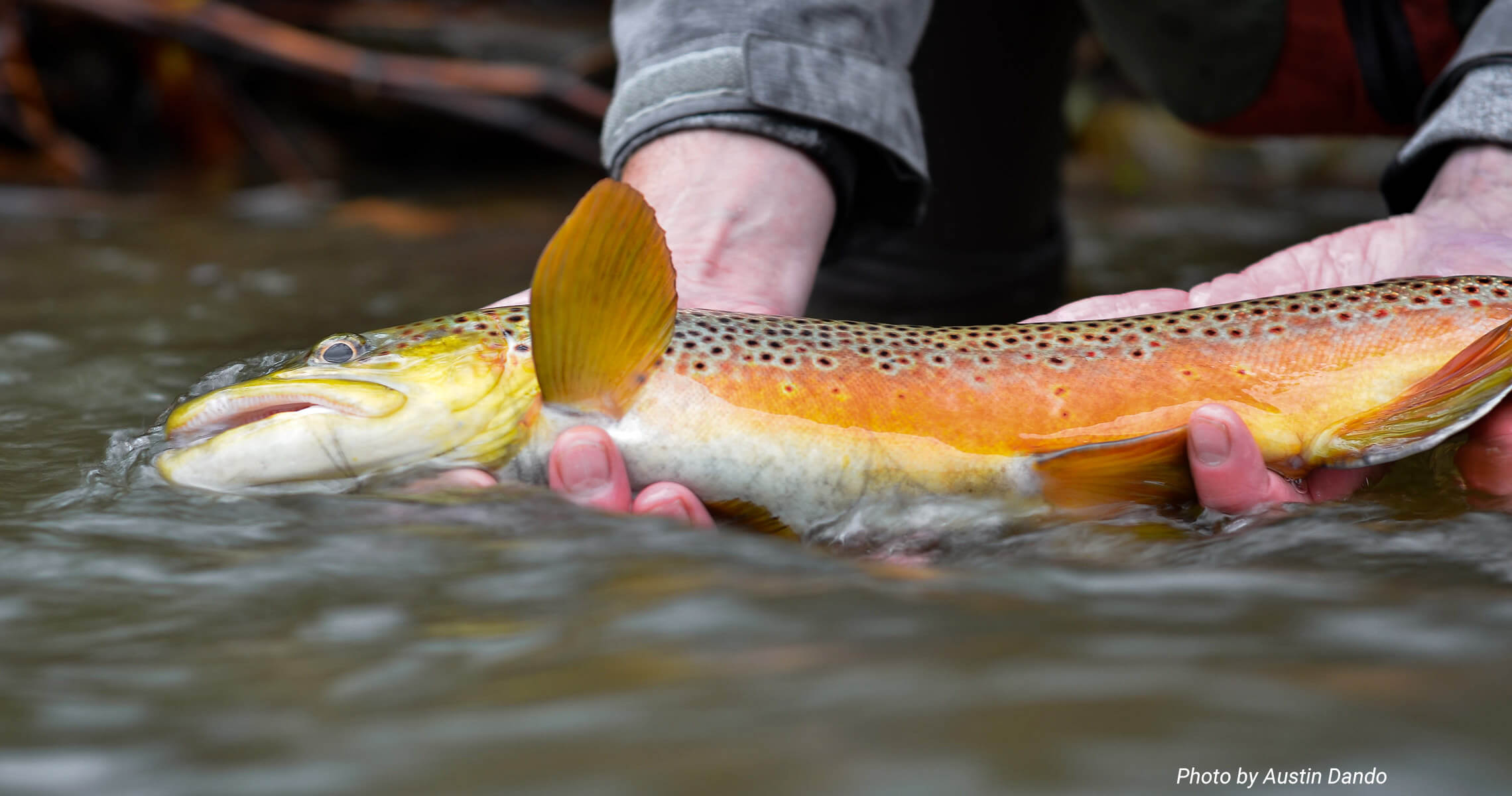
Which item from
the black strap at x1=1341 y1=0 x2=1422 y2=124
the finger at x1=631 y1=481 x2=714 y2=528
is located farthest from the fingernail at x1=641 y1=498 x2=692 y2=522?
the black strap at x1=1341 y1=0 x2=1422 y2=124

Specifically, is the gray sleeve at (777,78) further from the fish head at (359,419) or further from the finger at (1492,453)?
the finger at (1492,453)

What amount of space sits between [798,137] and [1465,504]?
5.11 feet

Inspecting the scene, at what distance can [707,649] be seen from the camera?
133 centimetres

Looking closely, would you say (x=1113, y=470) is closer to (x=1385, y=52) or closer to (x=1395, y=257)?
(x=1395, y=257)

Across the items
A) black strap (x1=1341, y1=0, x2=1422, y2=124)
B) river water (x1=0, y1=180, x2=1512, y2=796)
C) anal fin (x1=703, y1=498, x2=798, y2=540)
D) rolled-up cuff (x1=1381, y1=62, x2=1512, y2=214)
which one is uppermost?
black strap (x1=1341, y1=0, x2=1422, y2=124)

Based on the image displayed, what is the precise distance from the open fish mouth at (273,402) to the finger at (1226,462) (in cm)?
129

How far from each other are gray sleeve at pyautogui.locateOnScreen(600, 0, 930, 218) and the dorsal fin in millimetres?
939

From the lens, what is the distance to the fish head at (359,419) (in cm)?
194

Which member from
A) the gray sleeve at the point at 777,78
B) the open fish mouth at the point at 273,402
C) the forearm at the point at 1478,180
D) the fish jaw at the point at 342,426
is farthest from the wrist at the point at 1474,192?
the open fish mouth at the point at 273,402

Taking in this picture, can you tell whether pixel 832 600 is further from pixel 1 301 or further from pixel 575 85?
pixel 575 85

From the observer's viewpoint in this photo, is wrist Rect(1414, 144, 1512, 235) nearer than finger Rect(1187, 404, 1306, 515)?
No

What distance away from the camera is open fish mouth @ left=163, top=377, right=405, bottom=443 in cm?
197

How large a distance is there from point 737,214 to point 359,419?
3.43 ft

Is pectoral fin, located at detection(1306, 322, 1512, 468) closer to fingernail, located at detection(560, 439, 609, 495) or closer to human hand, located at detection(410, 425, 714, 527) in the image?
human hand, located at detection(410, 425, 714, 527)
